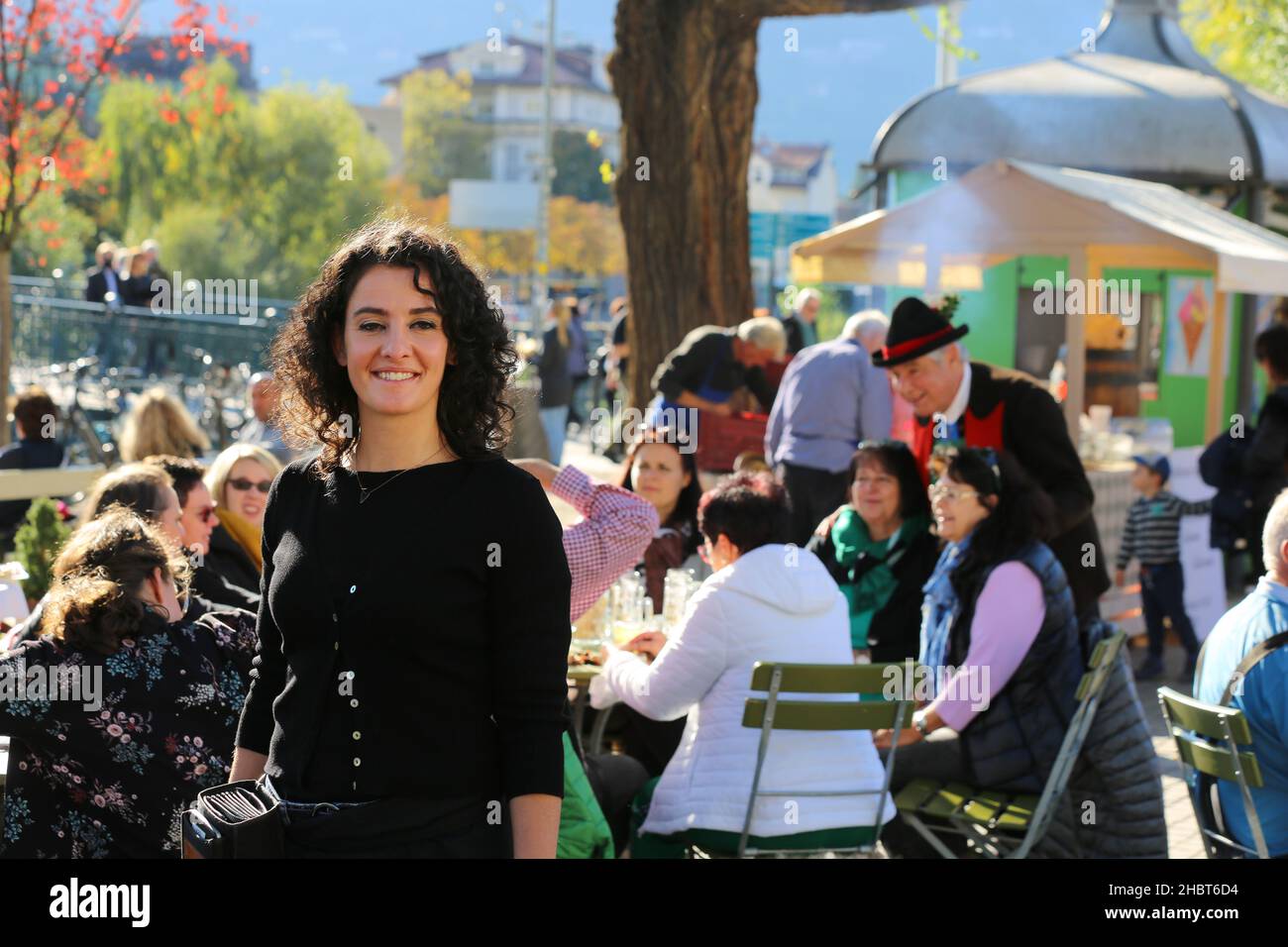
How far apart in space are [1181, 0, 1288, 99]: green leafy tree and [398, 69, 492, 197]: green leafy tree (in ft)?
227

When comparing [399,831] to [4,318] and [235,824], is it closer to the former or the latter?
[235,824]

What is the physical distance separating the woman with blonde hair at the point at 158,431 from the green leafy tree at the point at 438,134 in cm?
9060

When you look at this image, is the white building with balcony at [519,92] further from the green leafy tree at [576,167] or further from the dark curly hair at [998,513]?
the dark curly hair at [998,513]

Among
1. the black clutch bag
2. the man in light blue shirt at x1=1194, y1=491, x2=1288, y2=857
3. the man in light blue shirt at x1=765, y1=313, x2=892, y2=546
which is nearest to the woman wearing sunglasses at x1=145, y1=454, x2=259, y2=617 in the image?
the man in light blue shirt at x1=1194, y1=491, x2=1288, y2=857

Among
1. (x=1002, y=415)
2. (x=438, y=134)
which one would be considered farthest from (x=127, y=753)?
(x=438, y=134)

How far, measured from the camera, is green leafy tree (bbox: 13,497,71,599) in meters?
7.55

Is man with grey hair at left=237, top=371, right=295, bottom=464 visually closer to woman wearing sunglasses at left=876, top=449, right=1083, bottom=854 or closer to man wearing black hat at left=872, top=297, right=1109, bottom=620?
man wearing black hat at left=872, top=297, right=1109, bottom=620

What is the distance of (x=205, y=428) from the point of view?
51.1 ft

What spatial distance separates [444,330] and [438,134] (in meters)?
99.2

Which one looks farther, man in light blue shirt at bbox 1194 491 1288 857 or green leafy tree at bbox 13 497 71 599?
green leafy tree at bbox 13 497 71 599

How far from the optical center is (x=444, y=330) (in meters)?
2.62

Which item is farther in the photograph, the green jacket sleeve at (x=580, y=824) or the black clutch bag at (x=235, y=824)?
the green jacket sleeve at (x=580, y=824)

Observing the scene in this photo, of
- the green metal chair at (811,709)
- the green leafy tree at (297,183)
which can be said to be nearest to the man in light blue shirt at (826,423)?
the green metal chair at (811,709)

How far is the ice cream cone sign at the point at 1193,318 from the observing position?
14.2 m
